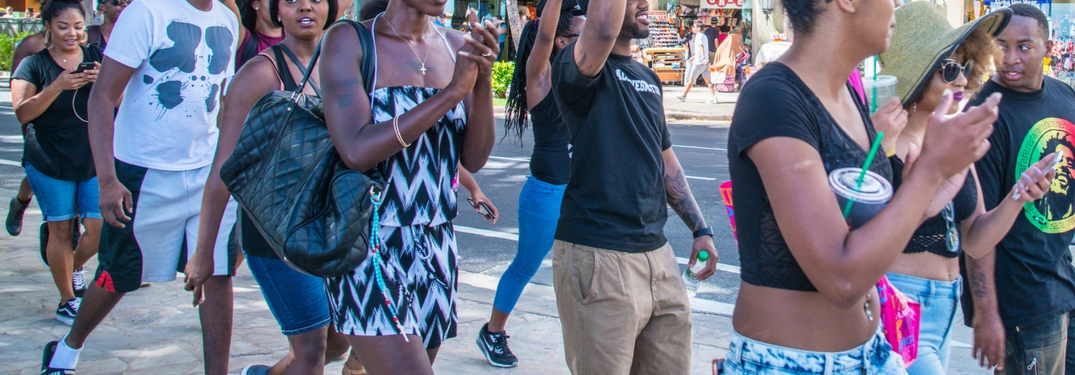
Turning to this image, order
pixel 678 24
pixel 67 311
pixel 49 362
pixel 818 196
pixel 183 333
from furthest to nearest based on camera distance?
pixel 678 24
pixel 67 311
pixel 183 333
pixel 49 362
pixel 818 196

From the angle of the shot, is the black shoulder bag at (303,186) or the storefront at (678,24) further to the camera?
the storefront at (678,24)

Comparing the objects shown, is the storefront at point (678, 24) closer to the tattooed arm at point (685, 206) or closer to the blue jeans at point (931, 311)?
the tattooed arm at point (685, 206)

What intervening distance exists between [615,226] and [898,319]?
3.58 feet

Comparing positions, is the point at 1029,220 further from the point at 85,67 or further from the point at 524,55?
the point at 85,67

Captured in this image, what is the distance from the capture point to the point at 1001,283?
3.25 metres

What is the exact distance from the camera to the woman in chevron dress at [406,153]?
8.58 ft

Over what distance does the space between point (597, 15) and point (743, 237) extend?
1.18 meters

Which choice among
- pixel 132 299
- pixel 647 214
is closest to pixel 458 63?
pixel 647 214

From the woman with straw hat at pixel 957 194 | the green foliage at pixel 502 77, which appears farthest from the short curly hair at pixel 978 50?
the green foliage at pixel 502 77

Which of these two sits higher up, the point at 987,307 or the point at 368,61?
the point at 368,61

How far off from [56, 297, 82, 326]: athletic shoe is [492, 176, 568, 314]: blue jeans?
2.30m

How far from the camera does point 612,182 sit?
3117 mm

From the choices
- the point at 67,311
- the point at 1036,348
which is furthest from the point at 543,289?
the point at 1036,348

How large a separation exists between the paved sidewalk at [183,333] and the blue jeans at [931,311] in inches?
67.3
